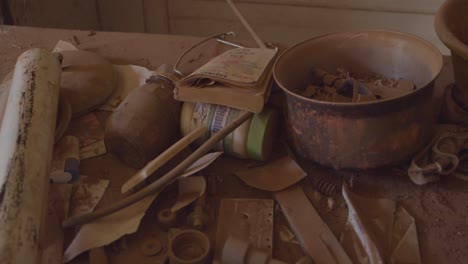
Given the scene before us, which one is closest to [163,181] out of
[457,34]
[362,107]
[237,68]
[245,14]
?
[237,68]

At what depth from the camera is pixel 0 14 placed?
79.0 inches

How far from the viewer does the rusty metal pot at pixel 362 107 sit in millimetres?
1019

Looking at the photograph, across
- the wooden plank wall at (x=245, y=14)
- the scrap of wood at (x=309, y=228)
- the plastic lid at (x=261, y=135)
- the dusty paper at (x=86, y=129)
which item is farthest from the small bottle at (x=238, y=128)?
the wooden plank wall at (x=245, y=14)

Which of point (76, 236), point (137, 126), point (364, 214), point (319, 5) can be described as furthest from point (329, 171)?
point (319, 5)

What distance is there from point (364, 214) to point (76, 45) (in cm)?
103

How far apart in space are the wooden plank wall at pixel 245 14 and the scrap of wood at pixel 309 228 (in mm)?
1373

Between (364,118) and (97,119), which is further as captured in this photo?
(97,119)

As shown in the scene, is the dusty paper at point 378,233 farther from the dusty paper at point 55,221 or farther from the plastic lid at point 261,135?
the dusty paper at point 55,221

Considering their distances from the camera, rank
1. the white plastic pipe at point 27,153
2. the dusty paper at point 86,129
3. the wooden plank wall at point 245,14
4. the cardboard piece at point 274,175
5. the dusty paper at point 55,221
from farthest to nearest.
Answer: the wooden plank wall at point 245,14 < the dusty paper at point 86,129 < the cardboard piece at point 274,175 < the dusty paper at point 55,221 < the white plastic pipe at point 27,153

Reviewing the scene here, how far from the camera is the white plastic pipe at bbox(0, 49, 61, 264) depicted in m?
0.86

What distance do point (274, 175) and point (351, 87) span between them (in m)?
0.26

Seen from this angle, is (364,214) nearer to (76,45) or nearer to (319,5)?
(76,45)

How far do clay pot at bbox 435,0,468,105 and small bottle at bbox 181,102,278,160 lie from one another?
1.32ft

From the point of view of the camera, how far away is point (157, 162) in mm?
1073
